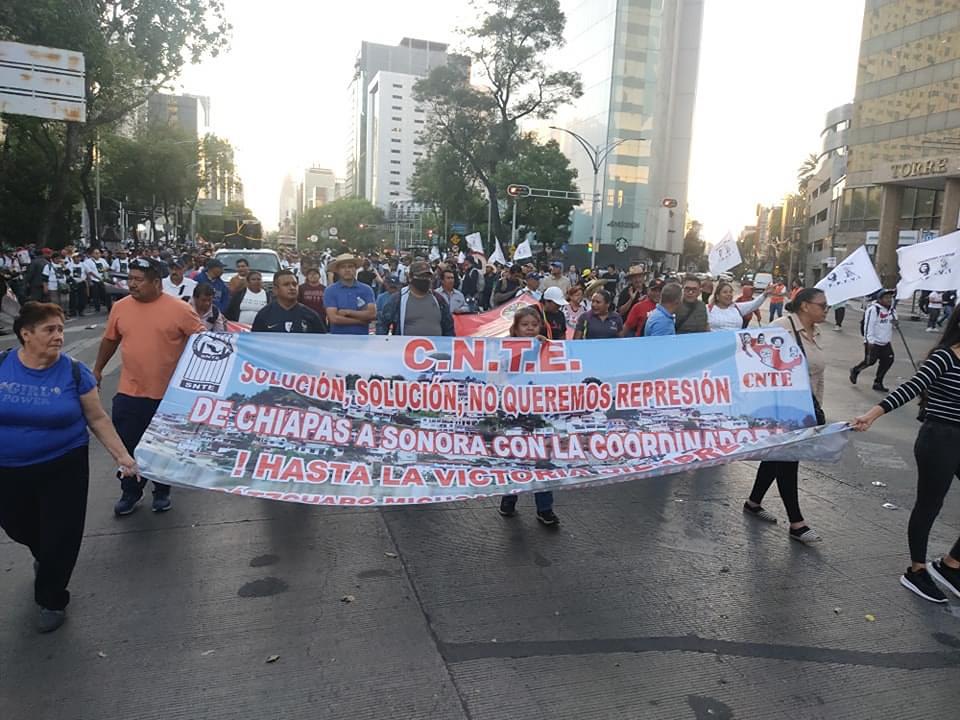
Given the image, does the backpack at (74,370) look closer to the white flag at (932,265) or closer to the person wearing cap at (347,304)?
the person wearing cap at (347,304)

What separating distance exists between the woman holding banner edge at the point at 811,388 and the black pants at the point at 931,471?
0.85m

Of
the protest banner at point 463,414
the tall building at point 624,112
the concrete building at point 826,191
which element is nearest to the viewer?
the protest banner at point 463,414

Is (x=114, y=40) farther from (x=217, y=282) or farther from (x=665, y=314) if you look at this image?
(x=665, y=314)

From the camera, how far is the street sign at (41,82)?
793 inches

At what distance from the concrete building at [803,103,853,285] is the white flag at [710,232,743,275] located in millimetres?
57334

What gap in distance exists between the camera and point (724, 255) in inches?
524

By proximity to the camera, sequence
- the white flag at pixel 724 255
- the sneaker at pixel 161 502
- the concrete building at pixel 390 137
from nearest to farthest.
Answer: the sneaker at pixel 161 502
the white flag at pixel 724 255
the concrete building at pixel 390 137

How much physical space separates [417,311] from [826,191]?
8173 cm

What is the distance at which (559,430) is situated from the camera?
17.1ft

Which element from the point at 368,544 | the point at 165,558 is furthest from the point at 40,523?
the point at 368,544

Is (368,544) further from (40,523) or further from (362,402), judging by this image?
(40,523)

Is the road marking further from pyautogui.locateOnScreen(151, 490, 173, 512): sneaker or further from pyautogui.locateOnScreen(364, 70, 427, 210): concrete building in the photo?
pyautogui.locateOnScreen(364, 70, 427, 210): concrete building

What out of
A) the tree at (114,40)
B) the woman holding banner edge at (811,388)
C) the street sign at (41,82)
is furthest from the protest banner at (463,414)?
the tree at (114,40)

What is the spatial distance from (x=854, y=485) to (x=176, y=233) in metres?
90.1
